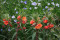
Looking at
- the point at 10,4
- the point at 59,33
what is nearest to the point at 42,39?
the point at 59,33

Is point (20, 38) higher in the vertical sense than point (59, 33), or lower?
lower

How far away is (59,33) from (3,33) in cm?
117

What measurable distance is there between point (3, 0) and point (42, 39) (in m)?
2.94

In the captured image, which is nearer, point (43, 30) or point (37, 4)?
point (43, 30)

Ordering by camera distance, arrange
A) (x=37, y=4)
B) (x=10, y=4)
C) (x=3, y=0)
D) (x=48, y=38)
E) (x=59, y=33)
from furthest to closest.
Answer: (x=3, y=0) < (x=10, y=4) < (x=37, y=4) < (x=48, y=38) < (x=59, y=33)

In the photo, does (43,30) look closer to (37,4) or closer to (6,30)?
(6,30)

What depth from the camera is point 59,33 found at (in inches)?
79.7

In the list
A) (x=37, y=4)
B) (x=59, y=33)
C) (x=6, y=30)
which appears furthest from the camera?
(x=37, y=4)

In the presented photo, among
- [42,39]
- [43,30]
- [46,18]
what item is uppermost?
[46,18]

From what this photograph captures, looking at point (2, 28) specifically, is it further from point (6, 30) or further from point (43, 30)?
point (43, 30)

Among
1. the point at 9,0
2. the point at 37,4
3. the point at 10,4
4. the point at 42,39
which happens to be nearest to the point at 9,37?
the point at 42,39

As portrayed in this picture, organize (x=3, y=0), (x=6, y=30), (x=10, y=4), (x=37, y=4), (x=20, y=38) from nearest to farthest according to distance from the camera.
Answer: (x=20, y=38) < (x=6, y=30) < (x=37, y=4) < (x=10, y=4) < (x=3, y=0)

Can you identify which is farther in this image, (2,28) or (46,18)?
(2,28)

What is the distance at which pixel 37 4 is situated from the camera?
4.06 meters
